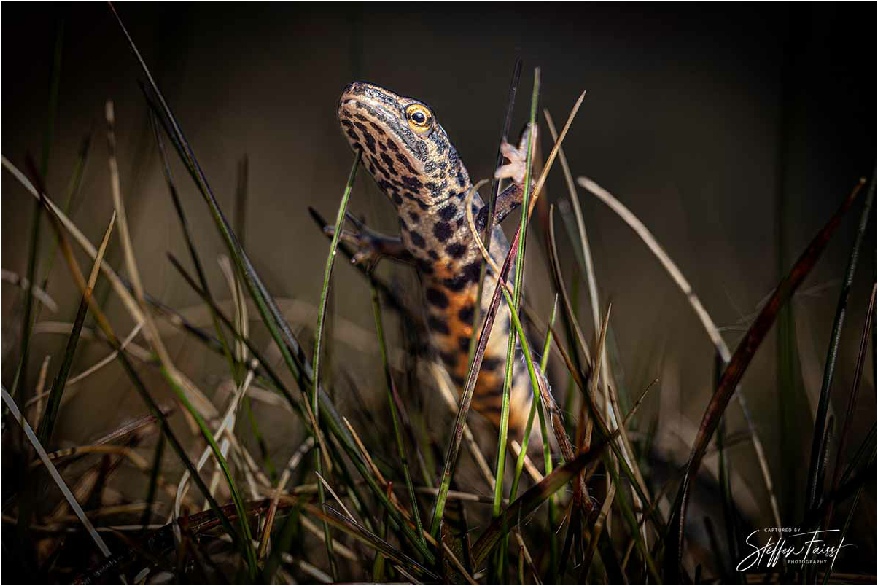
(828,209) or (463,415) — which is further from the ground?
(463,415)

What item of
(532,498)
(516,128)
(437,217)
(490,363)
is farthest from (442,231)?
(516,128)

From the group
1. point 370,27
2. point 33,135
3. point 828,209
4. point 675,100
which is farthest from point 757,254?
point 33,135

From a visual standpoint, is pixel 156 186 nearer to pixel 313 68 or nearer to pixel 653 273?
pixel 313 68

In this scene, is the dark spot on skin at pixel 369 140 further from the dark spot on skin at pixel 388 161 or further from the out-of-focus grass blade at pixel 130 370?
the out-of-focus grass blade at pixel 130 370

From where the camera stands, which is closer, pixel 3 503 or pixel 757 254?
pixel 3 503

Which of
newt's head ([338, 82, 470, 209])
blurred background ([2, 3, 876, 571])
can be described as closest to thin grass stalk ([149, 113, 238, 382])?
newt's head ([338, 82, 470, 209])

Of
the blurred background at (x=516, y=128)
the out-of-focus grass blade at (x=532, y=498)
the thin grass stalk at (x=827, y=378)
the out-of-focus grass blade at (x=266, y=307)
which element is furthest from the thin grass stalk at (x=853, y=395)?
the blurred background at (x=516, y=128)

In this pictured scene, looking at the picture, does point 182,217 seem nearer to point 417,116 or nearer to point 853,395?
point 417,116

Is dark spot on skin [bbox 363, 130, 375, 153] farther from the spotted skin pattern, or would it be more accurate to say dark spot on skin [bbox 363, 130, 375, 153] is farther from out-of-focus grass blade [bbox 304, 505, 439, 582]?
out-of-focus grass blade [bbox 304, 505, 439, 582]
